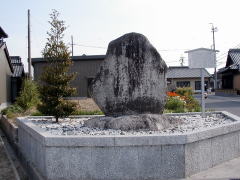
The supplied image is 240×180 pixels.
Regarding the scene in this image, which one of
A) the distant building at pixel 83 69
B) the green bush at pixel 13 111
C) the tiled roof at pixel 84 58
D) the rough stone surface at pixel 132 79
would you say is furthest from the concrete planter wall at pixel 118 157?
the tiled roof at pixel 84 58

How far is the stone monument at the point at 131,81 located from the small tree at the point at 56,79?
7.91ft

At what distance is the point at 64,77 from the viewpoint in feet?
34.3

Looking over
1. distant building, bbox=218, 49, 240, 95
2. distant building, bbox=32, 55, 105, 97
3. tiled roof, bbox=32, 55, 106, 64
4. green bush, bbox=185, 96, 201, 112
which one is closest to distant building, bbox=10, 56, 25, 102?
distant building, bbox=32, 55, 105, 97

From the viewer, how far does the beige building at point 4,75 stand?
23.8 metres

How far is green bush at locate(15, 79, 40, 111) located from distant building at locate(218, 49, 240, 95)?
29411mm

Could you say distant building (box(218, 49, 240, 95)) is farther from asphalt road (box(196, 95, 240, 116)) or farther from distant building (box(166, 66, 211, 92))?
asphalt road (box(196, 95, 240, 116))

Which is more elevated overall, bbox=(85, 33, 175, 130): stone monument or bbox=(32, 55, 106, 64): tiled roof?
bbox=(32, 55, 106, 64): tiled roof

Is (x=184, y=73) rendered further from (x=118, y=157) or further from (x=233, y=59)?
(x=118, y=157)

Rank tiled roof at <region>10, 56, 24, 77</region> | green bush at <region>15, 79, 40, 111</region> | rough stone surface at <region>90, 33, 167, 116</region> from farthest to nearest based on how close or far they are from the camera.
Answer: tiled roof at <region>10, 56, 24, 77</region> → green bush at <region>15, 79, 40, 111</region> → rough stone surface at <region>90, 33, 167, 116</region>

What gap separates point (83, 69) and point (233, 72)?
24453 millimetres

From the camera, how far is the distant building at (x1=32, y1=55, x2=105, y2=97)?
25.7 meters

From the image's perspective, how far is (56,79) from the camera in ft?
33.9

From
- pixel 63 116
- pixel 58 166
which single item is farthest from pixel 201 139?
pixel 63 116

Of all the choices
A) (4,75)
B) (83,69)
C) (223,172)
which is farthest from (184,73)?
(223,172)
